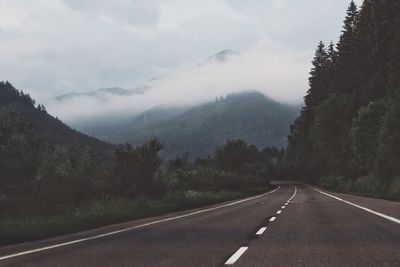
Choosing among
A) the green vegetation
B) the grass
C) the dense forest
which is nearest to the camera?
the grass

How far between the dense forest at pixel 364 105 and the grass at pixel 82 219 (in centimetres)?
2086

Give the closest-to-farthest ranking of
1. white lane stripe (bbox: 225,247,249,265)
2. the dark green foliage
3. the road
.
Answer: white lane stripe (bbox: 225,247,249,265) → the road → the dark green foliage

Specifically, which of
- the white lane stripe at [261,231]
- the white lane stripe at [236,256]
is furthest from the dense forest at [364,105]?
the white lane stripe at [236,256]

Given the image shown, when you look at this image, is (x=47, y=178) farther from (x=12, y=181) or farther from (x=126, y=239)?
(x=126, y=239)

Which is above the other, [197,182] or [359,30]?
[359,30]

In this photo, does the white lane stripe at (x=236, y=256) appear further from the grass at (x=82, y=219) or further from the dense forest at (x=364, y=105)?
the dense forest at (x=364, y=105)

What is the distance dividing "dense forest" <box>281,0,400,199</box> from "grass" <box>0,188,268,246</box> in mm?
20859

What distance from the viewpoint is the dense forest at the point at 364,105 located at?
148 feet

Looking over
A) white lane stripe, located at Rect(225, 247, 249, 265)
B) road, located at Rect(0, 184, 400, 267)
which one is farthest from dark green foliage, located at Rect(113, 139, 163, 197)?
white lane stripe, located at Rect(225, 247, 249, 265)

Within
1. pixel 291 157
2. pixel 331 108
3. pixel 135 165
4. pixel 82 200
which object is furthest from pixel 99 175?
pixel 291 157

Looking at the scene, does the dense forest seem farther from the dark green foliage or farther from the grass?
the grass

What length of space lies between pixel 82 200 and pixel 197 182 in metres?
24.2

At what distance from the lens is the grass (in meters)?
13.3

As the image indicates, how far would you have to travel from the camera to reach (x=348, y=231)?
39.6 ft
